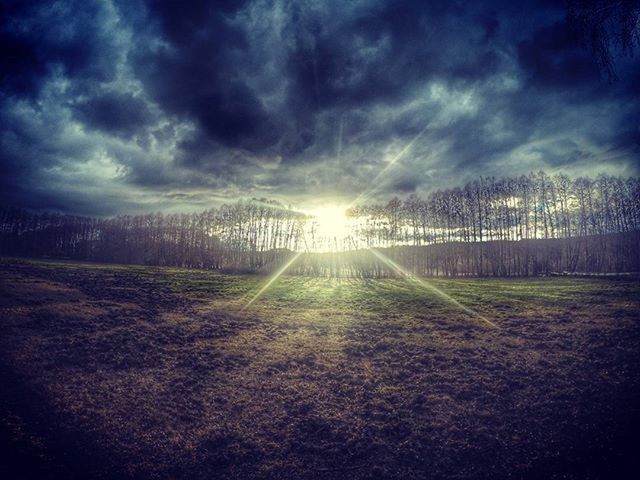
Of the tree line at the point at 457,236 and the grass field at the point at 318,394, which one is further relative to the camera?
the tree line at the point at 457,236

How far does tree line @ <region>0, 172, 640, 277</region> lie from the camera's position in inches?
2165

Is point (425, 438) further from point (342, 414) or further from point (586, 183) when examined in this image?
point (586, 183)

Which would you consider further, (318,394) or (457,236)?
(457,236)

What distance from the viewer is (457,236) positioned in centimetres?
6394

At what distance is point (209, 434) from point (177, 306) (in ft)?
50.9

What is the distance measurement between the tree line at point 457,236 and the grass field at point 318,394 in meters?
37.4

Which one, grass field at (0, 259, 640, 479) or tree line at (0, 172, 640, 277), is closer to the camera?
grass field at (0, 259, 640, 479)

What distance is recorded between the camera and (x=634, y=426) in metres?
8.55

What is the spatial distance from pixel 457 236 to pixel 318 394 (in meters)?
60.9

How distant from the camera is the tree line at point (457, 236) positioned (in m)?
55.0

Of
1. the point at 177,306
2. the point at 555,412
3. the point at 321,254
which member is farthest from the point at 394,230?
the point at 555,412

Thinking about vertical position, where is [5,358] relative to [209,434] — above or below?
above

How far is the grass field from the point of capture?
8.02 metres

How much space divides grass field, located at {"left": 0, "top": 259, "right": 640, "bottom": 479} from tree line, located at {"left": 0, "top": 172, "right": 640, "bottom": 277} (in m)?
37.4
